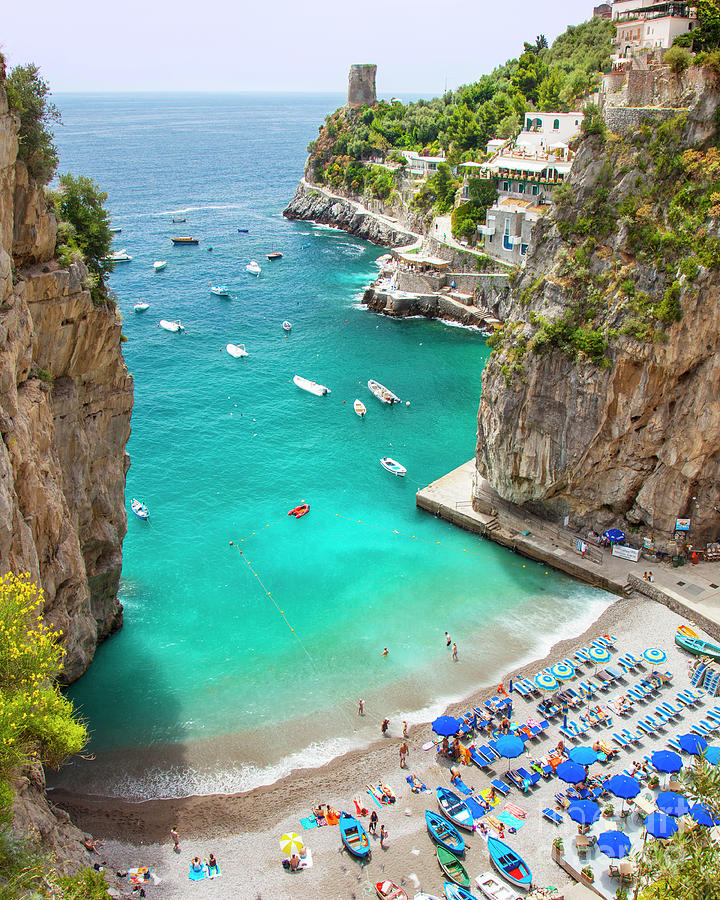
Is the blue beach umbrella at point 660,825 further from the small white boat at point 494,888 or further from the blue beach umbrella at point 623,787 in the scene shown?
the small white boat at point 494,888

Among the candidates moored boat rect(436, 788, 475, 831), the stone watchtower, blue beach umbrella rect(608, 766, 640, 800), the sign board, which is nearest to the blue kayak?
moored boat rect(436, 788, 475, 831)

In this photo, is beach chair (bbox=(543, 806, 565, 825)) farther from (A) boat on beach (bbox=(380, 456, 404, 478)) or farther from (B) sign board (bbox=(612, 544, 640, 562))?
(A) boat on beach (bbox=(380, 456, 404, 478))

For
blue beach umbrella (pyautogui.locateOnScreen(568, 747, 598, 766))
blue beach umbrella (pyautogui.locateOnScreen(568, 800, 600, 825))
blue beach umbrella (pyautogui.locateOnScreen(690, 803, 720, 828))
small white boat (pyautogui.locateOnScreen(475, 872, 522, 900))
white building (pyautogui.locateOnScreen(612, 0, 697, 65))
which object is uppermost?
white building (pyautogui.locateOnScreen(612, 0, 697, 65))

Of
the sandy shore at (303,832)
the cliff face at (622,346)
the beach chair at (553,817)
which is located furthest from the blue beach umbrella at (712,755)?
the cliff face at (622,346)

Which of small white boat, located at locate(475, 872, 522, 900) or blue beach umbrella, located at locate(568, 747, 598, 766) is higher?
blue beach umbrella, located at locate(568, 747, 598, 766)

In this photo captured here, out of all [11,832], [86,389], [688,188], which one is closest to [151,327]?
[86,389]

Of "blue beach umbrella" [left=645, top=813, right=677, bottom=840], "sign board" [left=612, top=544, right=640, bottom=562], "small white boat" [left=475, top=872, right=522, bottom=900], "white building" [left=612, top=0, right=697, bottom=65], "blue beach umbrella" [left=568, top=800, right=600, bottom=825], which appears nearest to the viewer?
"small white boat" [left=475, top=872, right=522, bottom=900]

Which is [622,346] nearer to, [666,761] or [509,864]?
[666,761]

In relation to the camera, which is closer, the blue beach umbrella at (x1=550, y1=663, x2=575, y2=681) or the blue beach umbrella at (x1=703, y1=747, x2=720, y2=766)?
the blue beach umbrella at (x1=703, y1=747, x2=720, y2=766)
